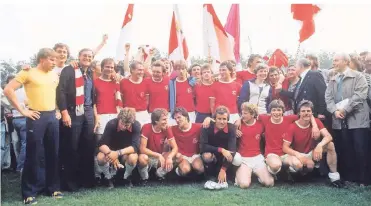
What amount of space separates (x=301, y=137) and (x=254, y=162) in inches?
29.3

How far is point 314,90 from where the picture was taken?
618 cm

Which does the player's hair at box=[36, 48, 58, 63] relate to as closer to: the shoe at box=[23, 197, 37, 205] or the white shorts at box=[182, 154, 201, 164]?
the shoe at box=[23, 197, 37, 205]

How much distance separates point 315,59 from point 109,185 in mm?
3667

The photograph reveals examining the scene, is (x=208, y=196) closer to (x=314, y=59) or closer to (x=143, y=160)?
(x=143, y=160)

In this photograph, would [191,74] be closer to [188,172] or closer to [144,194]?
[188,172]

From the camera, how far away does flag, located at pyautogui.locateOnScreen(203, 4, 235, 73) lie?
8.44m

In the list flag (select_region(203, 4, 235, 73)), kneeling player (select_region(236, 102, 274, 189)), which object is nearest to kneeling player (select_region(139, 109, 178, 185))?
kneeling player (select_region(236, 102, 274, 189))

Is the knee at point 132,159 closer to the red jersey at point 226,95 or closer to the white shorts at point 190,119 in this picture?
the white shorts at point 190,119

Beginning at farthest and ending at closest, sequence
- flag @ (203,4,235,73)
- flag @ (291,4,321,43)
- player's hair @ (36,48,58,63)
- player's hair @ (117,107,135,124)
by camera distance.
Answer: flag @ (203,4,235,73) → flag @ (291,4,321,43) → player's hair @ (117,107,135,124) → player's hair @ (36,48,58,63)

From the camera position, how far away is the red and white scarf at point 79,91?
5430 mm

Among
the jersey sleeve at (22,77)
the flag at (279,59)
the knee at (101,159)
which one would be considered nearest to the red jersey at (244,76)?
the flag at (279,59)

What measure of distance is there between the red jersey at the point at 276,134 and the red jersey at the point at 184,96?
130 centimetres

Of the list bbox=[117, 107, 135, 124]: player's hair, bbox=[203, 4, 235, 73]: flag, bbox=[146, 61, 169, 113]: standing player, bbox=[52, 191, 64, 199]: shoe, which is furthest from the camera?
bbox=[203, 4, 235, 73]: flag

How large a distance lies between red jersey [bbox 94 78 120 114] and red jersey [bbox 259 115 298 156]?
2254 millimetres
